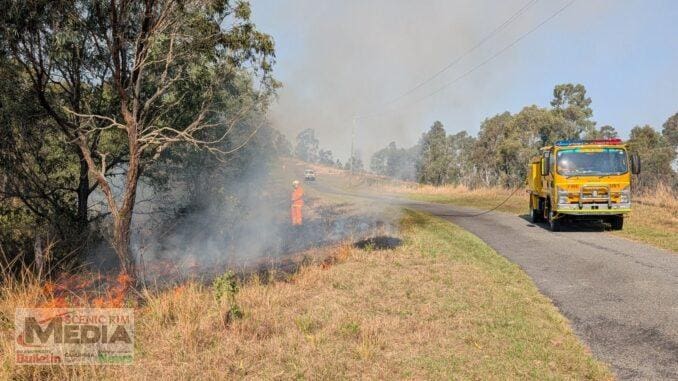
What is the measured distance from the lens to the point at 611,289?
7.64 m

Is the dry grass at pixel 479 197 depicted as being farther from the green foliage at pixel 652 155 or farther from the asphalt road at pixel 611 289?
the green foliage at pixel 652 155

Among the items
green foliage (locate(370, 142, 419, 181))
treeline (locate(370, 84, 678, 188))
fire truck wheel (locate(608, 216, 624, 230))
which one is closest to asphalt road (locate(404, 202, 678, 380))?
fire truck wheel (locate(608, 216, 624, 230))

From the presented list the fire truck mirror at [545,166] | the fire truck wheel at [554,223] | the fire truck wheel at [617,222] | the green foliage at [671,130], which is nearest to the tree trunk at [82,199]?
the fire truck mirror at [545,166]

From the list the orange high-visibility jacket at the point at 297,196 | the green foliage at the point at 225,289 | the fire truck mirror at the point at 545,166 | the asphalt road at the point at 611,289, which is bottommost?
the asphalt road at the point at 611,289

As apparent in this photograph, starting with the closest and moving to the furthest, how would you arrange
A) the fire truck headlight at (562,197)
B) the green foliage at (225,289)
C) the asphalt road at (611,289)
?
the asphalt road at (611,289)
the green foliage at (225,289)
the fire truck headlight at (562,197)

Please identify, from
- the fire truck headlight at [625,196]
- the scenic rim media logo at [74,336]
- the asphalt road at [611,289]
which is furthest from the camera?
the fire truck headlight at [625,196]

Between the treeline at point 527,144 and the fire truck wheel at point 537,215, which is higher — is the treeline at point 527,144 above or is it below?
above

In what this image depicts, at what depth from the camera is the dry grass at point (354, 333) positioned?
14.9 feet

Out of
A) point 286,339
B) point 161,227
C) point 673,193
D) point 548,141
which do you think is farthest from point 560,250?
point 548,141

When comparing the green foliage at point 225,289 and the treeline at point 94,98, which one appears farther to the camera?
the treeline at point 94,98

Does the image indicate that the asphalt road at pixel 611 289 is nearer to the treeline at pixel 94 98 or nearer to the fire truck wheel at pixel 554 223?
the fire truck wheel at pixel 554 223

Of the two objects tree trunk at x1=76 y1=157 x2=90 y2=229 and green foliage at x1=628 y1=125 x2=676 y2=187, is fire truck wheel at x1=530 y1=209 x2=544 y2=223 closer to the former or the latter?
tree trunk at x1=76 y1=157 x2=90 y2=229

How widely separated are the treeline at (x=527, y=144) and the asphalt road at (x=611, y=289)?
2153 centimetres

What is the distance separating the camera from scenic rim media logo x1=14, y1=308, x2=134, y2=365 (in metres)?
4.78
